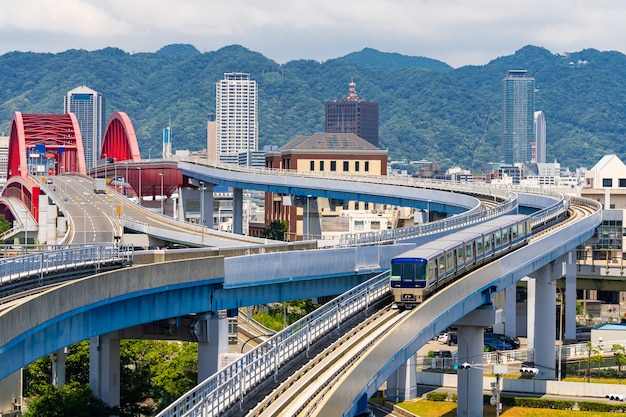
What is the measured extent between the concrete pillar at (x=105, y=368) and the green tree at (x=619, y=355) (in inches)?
1467

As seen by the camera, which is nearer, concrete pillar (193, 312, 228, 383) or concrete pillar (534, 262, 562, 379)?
concrete pillar (193, 312, 228, 383)

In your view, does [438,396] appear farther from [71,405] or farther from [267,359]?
[267,359]

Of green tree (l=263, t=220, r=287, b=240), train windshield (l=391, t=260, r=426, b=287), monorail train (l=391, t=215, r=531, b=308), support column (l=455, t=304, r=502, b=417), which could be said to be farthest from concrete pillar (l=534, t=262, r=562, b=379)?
green tree (l=263, t=220, r=287, b=240)

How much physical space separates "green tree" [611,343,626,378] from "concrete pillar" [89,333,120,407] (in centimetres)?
3725

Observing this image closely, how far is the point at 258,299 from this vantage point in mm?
62188

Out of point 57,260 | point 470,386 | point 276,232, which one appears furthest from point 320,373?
point 276,232

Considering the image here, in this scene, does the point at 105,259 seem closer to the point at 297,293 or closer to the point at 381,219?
the point at 297,293

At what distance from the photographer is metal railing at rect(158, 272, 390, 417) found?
119 feet

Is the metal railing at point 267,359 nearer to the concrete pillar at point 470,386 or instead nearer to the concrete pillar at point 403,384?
the concrete pillar at point 470,386

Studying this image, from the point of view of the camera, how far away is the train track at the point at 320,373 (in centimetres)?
3838

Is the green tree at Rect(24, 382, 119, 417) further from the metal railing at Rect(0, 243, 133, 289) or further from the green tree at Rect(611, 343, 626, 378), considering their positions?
the green tree at Rect(611, 343, 626, 378)

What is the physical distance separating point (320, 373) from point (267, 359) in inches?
81.3

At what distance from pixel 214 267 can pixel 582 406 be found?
29458 mm

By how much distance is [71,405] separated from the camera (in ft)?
202
